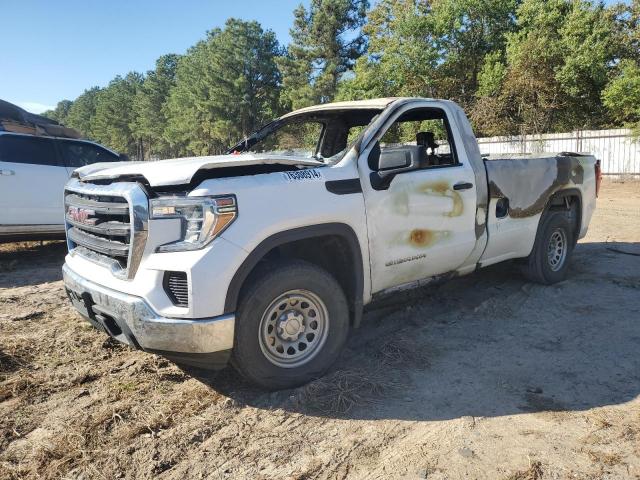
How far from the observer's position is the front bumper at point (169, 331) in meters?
2.82

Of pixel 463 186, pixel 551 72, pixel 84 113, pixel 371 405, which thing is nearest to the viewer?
pixel 371 405

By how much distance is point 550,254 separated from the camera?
579 cm

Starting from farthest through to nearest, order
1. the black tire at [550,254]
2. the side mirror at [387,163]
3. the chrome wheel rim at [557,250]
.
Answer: the chrome wheel rim at [557,250]
the black tire at [550,254]
the side mirror at [387,163]

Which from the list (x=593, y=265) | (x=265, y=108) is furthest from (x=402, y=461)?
(x=265, y=108)

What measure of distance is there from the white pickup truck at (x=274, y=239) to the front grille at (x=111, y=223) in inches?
0.5

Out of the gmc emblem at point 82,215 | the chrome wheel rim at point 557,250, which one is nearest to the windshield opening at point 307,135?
the gmc emblem at point 82,215

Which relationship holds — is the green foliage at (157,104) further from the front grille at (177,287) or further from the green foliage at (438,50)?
the front grille at (177,287)

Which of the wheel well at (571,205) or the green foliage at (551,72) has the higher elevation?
the green foliage at (551,72)

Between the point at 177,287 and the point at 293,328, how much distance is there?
842 millimetres

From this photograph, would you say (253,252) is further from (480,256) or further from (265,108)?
(265,108)

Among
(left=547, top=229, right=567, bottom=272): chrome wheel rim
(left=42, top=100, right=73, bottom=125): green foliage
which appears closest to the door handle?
(left=547, top=229, right=567, bottom=272): chrome wheel rim

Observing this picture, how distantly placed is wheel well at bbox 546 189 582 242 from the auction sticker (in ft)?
11.1

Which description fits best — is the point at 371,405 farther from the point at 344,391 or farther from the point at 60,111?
the point at 60,111

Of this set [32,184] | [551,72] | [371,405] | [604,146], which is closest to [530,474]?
[371,405]
